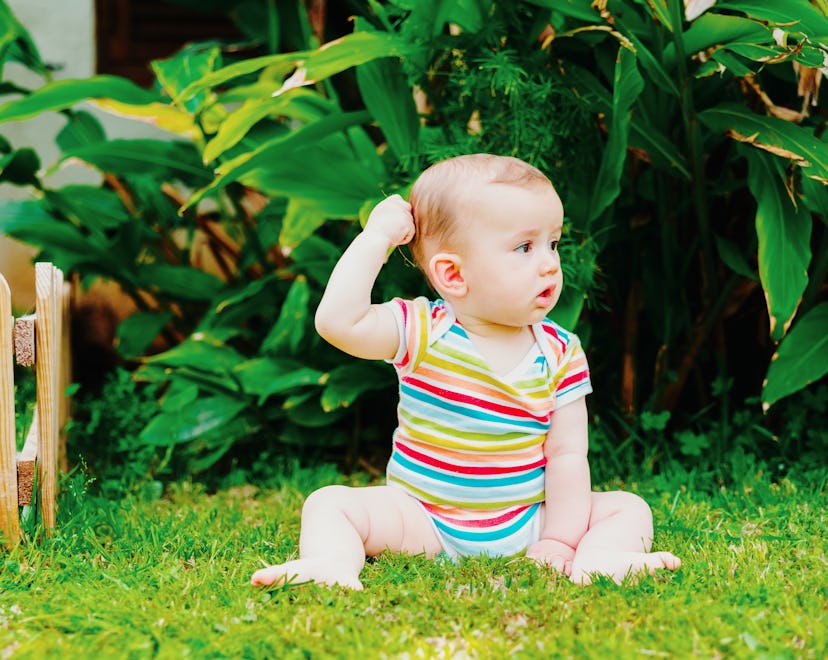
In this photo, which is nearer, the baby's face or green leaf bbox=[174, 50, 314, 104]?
the baby's face

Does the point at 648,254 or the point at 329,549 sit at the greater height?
the point at 648,254

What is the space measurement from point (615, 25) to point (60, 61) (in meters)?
2.47

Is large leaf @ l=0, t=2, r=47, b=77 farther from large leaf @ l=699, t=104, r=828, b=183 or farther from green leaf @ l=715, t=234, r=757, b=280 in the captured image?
green leaf @ l=715, t=234, r=757, b=280

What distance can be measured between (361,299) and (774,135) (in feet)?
3.55

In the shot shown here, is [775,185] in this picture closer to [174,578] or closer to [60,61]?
[174,578]

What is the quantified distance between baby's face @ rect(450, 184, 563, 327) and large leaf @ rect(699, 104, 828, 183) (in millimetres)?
625

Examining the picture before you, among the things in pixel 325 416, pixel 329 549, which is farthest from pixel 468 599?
pixel 325 416

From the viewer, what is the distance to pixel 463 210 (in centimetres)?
190

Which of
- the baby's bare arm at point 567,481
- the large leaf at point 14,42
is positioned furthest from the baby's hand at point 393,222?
the large leaf at point 14,42

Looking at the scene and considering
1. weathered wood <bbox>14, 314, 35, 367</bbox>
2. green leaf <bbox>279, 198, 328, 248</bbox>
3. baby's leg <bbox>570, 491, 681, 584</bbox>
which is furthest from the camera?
green leaf <bbox>279, 198, 328, 248</bbox>

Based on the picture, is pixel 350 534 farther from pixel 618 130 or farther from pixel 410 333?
pixel 618 130

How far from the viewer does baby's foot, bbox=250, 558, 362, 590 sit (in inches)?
66.9

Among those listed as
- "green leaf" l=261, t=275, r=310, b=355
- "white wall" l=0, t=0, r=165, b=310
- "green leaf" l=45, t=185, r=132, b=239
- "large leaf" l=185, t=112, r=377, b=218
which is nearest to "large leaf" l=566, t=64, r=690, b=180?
"large leaf" l=185, t=112, r=377, b=218

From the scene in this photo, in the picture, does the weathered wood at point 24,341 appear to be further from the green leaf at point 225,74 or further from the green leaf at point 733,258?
the green leaf at point 733,258
